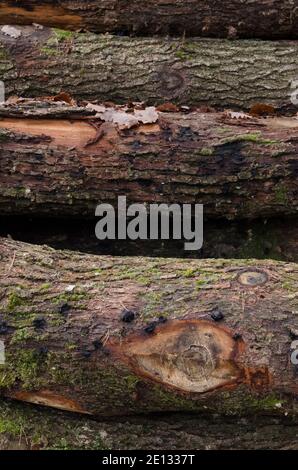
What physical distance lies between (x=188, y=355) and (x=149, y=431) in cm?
54

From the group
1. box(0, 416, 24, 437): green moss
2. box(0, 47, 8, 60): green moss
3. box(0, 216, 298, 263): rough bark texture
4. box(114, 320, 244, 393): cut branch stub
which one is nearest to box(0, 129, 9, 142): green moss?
box(0, 216, 298, 263): rough bark texture

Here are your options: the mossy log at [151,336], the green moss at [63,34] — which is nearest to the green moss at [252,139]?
the mossy log at [151,336]

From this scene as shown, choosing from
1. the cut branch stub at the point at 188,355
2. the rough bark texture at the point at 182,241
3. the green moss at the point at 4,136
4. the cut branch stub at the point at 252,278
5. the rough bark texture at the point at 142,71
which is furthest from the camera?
the rough bark texture at the point at 142,71

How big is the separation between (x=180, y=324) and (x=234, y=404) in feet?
1.39

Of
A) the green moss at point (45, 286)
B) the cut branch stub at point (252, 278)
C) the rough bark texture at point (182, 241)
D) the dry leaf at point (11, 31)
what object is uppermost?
the dry leaf at point (11, 31)

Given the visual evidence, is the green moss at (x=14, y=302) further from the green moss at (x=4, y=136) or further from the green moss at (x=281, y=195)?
the green moss at (x=281, y=195)

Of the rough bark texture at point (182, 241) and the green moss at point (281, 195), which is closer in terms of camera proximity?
the green moss at point (281, 195)

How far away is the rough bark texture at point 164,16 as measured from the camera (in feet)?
13.5

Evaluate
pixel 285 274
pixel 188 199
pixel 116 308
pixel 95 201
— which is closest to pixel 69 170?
pixel 95 201

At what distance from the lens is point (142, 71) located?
13.3ft

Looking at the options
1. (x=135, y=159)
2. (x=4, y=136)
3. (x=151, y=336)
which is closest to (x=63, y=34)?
(x=4, y=136)

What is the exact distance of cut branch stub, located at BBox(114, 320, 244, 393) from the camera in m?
2.87

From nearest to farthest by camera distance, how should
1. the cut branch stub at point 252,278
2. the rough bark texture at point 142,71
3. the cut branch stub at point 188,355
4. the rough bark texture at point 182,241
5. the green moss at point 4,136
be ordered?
the cut branch stub at point 188,355, the cut branch stub at point 252,278, the green moss at point 4,136, the rough bark texture at point 182,241, the rough bark texture at point 142,71

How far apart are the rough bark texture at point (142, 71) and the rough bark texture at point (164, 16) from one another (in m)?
0.15
